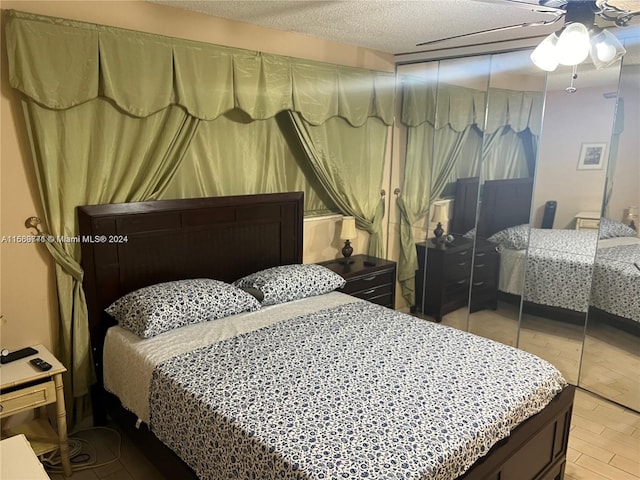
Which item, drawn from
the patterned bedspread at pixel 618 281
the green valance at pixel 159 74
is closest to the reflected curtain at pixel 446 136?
the green valance at pixel 159 74

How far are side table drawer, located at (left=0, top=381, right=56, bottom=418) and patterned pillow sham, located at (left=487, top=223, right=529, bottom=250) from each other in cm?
327

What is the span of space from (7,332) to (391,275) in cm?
278

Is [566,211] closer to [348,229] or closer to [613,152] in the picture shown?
[613,152]

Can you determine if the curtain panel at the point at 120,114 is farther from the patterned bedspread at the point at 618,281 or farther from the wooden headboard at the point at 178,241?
the patterned bedspread at the point at 618,281

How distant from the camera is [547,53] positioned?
1814mm

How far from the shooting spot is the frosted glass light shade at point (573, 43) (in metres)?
1.67

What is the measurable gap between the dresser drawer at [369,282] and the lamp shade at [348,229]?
0.36 m

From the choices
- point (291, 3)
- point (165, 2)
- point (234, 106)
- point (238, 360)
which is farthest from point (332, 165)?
point (238, 360)

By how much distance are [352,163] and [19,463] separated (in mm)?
3215

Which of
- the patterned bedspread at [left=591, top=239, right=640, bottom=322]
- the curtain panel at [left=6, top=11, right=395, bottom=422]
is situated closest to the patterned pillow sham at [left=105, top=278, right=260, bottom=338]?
the curtain panel at [left=6, top=11, right=395, bottom=422]

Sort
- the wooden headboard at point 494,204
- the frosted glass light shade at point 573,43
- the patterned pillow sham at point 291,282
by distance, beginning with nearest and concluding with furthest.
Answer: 1. the frosted glass light shade at point 573,43
2. the patterned pillow sham at point 291,282
3. the wooden headboard at point 494,204

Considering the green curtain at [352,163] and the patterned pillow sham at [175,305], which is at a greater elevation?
the green curtain at [352,163]

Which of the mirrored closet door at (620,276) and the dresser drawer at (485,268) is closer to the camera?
the mirrored closet door at (620,276)

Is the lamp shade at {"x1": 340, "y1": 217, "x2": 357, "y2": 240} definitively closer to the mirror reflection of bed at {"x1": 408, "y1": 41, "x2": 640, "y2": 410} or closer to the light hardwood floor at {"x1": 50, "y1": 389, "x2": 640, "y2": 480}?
the mirror reflection of bed at {"x1": 408, "y1": 41, "x2": 640, "y2": 410}
